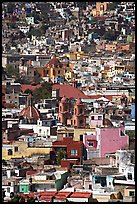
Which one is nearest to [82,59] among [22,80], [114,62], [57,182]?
[114,62]

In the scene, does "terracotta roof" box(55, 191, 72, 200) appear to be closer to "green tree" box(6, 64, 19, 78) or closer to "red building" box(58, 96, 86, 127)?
"red building" box(58, 96, 86, 127)

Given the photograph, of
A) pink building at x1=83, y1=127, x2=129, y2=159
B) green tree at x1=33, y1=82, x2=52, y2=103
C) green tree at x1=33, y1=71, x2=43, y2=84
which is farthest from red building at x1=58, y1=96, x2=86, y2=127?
green tree at x1=33, y1=71, x2=43, y2=84

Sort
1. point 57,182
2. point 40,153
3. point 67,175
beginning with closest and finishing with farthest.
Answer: point 57,182, point 67,175, point 40,153

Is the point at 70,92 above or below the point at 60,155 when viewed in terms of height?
below

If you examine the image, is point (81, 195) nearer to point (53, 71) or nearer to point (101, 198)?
point (101, 198)

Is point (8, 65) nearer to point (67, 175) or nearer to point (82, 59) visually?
point (82, 59)

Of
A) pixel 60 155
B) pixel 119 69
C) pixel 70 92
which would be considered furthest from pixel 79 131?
pixel 119 69

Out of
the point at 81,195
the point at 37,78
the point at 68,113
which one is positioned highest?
the point at 81,195
